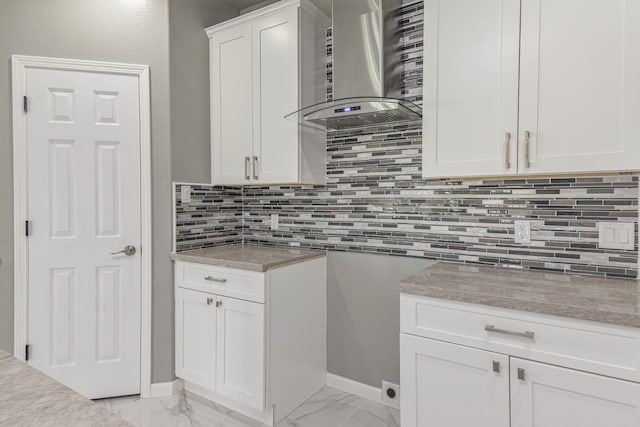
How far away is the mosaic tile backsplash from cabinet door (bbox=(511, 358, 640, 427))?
2.11ft

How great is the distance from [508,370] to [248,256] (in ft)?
4.81

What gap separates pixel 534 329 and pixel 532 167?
2.19 ft

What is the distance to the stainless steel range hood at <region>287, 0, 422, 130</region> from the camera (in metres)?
1.93

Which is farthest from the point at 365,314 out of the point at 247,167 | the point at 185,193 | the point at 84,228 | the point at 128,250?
the point at 84,228

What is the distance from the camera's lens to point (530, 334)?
1.34 m

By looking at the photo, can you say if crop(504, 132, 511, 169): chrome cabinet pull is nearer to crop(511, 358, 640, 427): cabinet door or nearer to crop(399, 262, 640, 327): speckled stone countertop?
crop(399, 262, 640, 327): speckled stone countertop

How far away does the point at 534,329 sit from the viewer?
1348mm

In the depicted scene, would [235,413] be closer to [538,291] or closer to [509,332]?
[509,332]

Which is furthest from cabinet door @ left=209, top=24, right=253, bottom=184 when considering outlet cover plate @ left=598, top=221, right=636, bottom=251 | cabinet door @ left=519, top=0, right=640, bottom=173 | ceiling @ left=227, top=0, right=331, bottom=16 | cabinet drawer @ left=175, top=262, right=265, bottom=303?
outlet cover plate @ left=598, top=221, right=636, bottom=251

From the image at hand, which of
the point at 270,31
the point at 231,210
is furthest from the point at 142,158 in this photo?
the point at 270,31

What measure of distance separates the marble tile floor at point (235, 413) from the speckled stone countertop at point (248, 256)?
881 mm

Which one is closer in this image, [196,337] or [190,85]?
[196,337]

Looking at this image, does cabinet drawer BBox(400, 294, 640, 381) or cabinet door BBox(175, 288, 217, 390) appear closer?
cabinet drawer BBox(400, 294, 640, 381)

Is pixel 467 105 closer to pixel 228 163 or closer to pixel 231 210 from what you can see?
pixel 228 163
